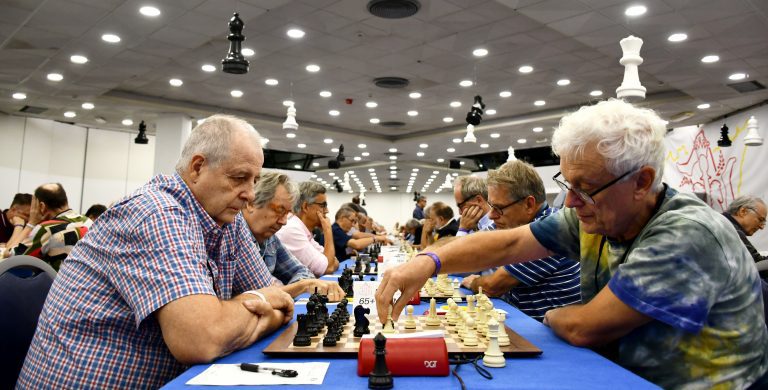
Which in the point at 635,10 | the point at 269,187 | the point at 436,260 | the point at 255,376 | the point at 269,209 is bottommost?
the point at 255,376

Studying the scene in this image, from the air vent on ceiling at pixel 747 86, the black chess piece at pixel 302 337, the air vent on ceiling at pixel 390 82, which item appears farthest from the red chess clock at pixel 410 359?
the air vent on ceiling at pixel 747 86

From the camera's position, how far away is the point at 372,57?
7.42 metres

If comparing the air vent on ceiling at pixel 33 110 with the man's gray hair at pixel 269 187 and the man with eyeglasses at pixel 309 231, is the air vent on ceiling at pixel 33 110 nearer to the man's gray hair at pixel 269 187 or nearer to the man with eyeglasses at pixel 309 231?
the man with eyeglasses at pixel 309 231

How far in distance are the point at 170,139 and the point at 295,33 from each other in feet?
17.0

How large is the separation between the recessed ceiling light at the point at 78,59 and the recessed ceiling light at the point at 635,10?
646cm

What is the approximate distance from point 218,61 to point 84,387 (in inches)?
283

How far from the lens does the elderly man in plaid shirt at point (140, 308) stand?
1.20m

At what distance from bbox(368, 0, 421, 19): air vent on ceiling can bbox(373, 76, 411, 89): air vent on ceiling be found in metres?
2.53

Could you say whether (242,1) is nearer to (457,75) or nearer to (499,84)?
(457,75)

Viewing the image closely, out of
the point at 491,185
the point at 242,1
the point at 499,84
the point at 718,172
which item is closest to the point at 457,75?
the point at 499,84

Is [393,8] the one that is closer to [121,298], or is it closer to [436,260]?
[436,260]

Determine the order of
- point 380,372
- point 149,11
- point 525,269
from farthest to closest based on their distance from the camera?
point 149,11 < point 525,269 < point 380,372

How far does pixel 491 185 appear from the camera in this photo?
255 cm

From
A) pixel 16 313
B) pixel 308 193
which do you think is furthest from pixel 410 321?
pixel 308 193
